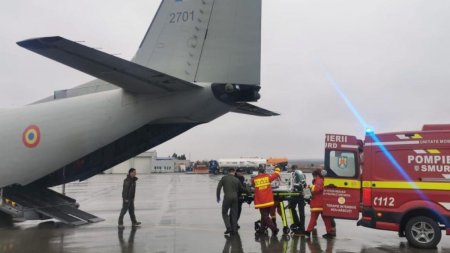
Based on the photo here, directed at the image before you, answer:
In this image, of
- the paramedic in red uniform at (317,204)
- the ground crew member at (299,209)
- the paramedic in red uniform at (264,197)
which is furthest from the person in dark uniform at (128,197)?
the paramedic in red uniform at (317,204)

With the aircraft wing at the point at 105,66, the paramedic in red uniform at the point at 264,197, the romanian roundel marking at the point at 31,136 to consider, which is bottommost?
the paramedic in red uniform at the point at 264,197

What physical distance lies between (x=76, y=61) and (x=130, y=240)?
414 cm

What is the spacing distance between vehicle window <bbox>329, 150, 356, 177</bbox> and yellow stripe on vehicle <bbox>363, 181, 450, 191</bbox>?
0.51m

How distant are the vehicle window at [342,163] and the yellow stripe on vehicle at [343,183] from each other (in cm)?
12

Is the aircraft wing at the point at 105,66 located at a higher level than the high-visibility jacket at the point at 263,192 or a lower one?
higher

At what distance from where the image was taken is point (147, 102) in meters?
10.3

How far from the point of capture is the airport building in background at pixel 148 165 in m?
71.7

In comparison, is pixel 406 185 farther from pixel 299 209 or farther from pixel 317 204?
pixel 299 209

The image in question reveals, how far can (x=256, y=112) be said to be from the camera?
41.5 feet

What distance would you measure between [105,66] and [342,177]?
18.5 ft

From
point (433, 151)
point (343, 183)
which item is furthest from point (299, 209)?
point (433, 151)

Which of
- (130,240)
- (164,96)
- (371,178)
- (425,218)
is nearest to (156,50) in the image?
(164,96)

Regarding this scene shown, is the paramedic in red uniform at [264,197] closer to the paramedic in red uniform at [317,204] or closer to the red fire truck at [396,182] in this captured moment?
the paramedic in red uniform at [317,204]

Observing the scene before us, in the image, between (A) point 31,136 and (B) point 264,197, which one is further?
(A) point 31,136
